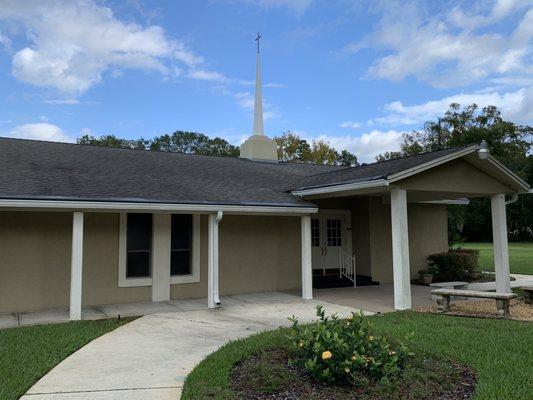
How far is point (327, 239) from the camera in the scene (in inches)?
556

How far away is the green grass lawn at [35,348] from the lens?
15.8 feet

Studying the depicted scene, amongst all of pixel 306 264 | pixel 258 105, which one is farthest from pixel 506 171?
pixel 258 105

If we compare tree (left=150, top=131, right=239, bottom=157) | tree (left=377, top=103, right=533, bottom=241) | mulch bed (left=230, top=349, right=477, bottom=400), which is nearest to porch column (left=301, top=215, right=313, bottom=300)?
mulch bed (left=230, top=349, right=477, bottom=400)

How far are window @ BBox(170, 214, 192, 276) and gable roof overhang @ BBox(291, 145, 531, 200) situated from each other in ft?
9.89

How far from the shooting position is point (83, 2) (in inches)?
455

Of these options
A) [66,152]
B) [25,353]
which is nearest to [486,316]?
[25,353]

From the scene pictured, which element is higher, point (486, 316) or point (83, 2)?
point (83, 2)

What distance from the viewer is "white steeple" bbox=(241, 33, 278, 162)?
17255 millimetres

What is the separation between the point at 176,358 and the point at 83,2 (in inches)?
390

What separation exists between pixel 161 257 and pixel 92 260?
5.13 feet

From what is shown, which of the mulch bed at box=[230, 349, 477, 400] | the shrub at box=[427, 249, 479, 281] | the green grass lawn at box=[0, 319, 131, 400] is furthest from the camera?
the shrub at box=[427, 249, 479, 281]

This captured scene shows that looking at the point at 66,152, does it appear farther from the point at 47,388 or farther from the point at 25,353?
the point at 47,388

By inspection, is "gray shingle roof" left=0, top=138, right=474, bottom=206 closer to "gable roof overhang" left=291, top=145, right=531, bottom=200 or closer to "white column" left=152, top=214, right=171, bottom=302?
"gable roof overhang" left=291, top=145, right=531, bottom=200

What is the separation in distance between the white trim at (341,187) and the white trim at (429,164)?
25cm
